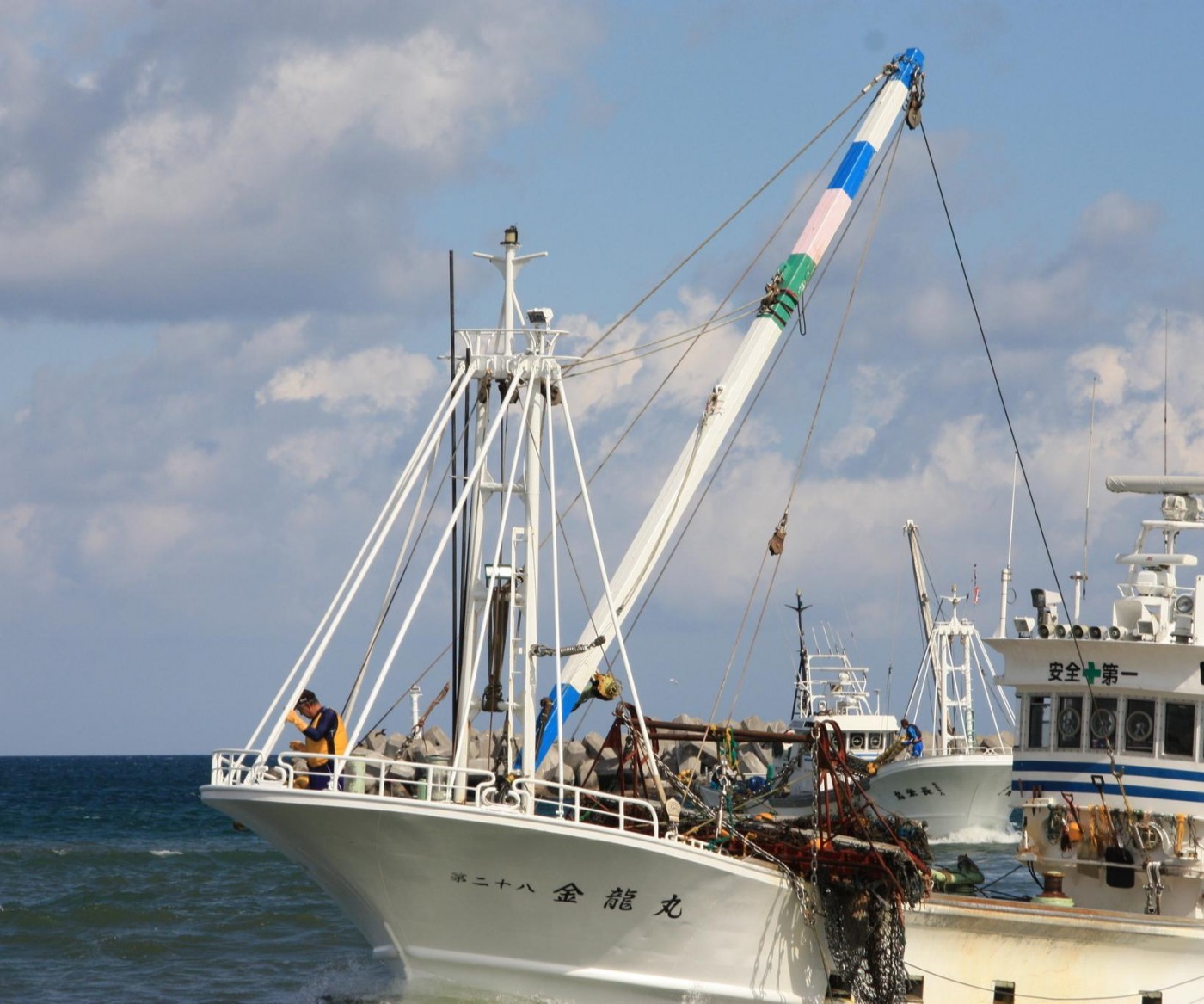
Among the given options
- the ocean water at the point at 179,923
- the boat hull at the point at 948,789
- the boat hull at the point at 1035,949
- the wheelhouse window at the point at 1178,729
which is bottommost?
the ocean water at the point at 179,923

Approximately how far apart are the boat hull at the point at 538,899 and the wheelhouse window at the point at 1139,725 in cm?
564

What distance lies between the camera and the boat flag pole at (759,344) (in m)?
27.4

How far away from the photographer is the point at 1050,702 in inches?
955

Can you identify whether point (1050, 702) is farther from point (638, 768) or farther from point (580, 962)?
point (580, 962)

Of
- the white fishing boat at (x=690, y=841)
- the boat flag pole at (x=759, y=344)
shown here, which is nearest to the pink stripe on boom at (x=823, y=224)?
the boat flag pole at (x=759, y=344)

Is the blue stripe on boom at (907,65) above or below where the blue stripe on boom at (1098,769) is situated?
above

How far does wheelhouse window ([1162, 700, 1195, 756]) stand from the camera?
76.2 ft

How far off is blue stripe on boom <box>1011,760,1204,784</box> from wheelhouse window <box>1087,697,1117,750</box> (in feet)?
0.94

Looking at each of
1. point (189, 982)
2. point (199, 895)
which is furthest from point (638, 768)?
point (199, 895)

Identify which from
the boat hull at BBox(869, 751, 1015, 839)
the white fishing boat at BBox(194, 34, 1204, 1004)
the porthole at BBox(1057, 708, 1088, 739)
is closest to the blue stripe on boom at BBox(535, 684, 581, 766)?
the white fishing boat at BBox(194, 34, 1204, 1004)

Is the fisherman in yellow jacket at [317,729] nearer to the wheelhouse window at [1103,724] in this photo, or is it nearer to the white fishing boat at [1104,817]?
the white fishing boat at [1104,817]

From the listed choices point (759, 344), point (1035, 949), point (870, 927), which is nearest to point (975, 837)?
point (759, 344)

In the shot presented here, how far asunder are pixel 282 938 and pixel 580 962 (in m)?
15.1

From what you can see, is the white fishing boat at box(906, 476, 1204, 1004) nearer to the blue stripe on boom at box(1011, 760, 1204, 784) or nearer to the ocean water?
the blue stripe on boom at box(1011, 760, 1204, 784)
